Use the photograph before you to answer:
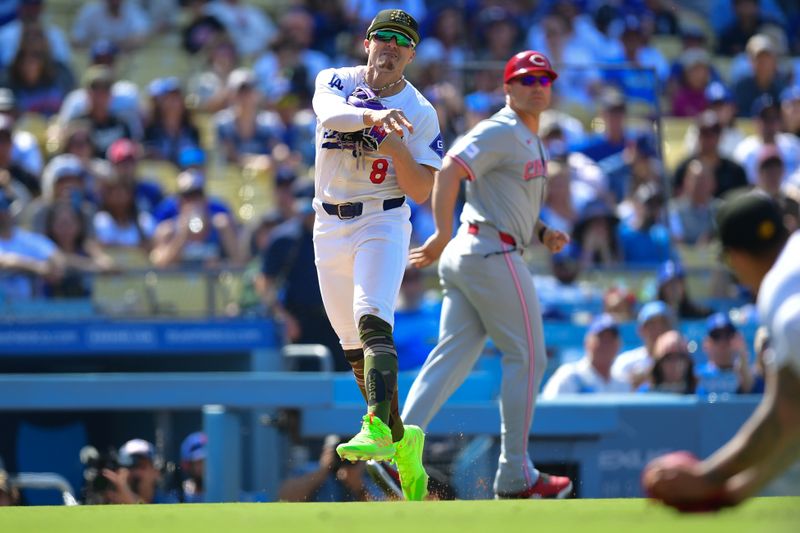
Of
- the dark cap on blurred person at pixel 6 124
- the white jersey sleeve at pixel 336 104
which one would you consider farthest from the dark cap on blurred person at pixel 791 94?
the white jersey sleeve at pixel 336 104

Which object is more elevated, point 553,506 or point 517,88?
point 517,88

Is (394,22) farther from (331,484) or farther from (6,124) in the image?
(6,124)

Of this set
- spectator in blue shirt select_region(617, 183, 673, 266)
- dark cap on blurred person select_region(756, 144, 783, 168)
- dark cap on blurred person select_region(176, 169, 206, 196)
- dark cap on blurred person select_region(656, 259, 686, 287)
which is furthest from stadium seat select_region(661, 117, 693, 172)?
dark cap on blurred person select_region(176, 169, 206, 196)

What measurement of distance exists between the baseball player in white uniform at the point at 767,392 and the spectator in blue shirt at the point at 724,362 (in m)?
6.36

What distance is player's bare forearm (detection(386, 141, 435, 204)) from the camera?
20.1 feet

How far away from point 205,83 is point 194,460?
6.17m

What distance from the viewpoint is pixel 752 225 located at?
365 cm

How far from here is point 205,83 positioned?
14.2 metres

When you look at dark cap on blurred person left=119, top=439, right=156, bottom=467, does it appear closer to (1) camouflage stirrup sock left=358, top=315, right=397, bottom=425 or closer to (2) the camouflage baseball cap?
(1) camouflage stirrup sock left=358, top=315, right=397, bottom=425

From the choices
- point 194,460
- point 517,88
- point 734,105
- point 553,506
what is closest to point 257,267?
point 194,460

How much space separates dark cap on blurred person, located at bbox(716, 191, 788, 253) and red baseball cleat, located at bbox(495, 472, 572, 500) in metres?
3.32

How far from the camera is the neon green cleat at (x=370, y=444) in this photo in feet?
19.0

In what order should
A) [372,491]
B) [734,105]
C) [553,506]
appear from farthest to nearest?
[734,105], [372,491], [553,506]

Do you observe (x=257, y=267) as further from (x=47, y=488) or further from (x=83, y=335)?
(x=47, y=488)
